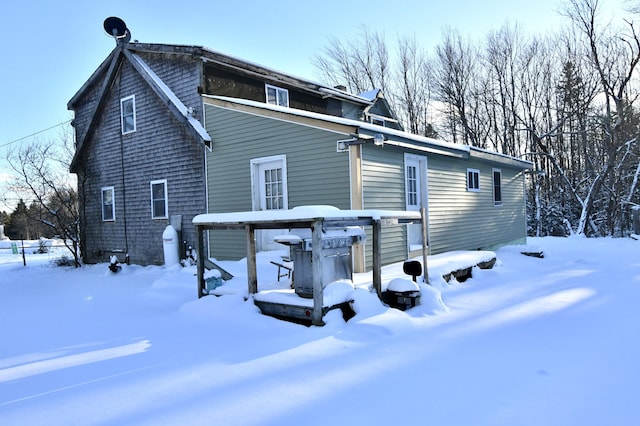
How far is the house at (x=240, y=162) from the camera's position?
8430mm

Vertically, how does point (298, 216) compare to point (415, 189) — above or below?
below

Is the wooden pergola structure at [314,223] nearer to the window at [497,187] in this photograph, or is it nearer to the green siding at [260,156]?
the green siding at [260,156]

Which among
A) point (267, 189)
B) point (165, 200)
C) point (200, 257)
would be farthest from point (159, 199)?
point (200, 257)

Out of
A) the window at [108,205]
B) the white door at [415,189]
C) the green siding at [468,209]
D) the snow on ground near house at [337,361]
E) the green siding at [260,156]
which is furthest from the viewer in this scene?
the window at [108,205]

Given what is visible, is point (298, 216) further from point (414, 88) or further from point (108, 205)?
point (414, 88)

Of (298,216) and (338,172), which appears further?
(338,172)

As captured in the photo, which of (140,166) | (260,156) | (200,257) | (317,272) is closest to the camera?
(317,272)

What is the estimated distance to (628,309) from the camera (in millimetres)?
5703

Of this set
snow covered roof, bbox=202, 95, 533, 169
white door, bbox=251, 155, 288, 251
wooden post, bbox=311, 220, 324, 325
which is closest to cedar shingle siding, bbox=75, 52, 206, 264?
snow covered roof, bbox=202, 95, 533, 169

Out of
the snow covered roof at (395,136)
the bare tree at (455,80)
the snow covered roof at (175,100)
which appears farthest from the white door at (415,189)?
the bare tree at (455,80)

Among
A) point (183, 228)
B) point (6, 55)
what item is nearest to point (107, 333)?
point (183, 228)

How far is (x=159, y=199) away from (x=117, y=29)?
215 inches

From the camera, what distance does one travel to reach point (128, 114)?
41.9 feet

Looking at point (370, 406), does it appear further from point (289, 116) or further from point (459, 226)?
point (459, 226)
